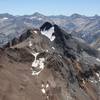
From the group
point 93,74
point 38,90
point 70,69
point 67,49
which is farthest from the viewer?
point 67,49

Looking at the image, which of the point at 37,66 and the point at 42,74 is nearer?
the point at 42,74

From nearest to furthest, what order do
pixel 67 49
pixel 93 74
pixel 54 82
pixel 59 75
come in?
pixel 54 82
pixel 59 75
pixel 93 74
pixel 67 49

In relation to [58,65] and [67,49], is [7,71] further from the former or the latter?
[67,49]

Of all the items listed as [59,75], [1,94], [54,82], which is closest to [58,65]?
[59,75]

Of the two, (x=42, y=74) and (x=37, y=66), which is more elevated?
(x=42, y=74)

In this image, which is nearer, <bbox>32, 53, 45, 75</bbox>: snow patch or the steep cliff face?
the steep cliff face

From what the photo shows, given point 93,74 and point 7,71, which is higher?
point 7,71

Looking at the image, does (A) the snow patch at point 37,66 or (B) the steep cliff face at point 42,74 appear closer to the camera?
(B) the steep cliff face at point 42,74

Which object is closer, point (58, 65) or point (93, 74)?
point (58, 65)
